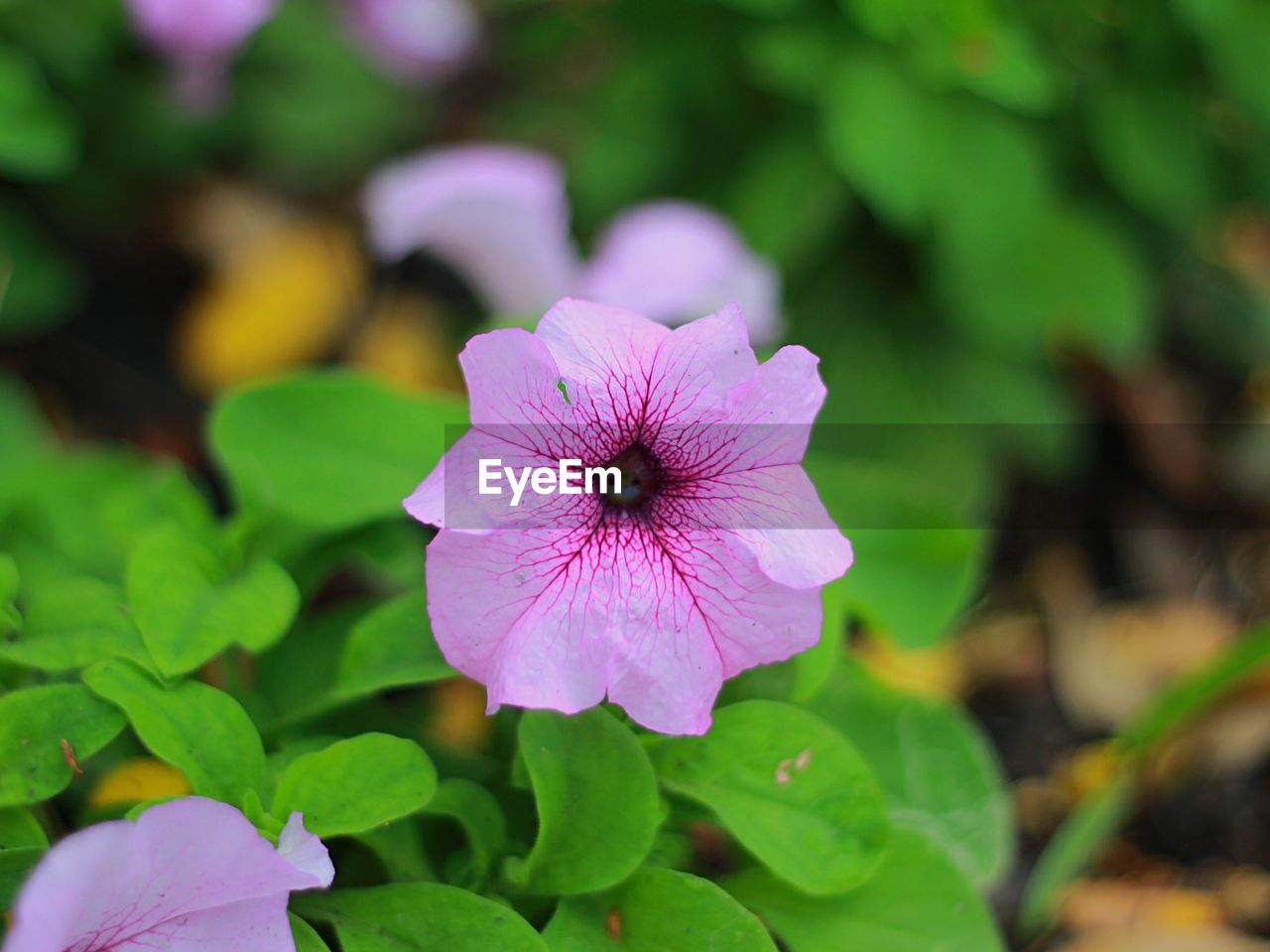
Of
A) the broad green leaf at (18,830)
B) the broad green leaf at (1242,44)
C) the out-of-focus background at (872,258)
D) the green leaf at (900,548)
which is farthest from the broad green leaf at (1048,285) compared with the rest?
the broad green leaf at (18,830)

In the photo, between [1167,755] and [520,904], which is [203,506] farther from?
[1167,755]

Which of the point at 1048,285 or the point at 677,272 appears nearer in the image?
the point at 677,272

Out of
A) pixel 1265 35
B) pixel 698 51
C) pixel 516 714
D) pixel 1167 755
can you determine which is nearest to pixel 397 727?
pixel 516 714

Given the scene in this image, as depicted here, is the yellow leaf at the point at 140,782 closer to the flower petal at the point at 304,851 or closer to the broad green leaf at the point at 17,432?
the flower petal at the point at 304,851

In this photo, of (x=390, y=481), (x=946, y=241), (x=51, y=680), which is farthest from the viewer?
(x=946, y=241)

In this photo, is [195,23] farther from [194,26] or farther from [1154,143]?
[1154,143]

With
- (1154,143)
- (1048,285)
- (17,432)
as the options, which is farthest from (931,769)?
(17,432)
